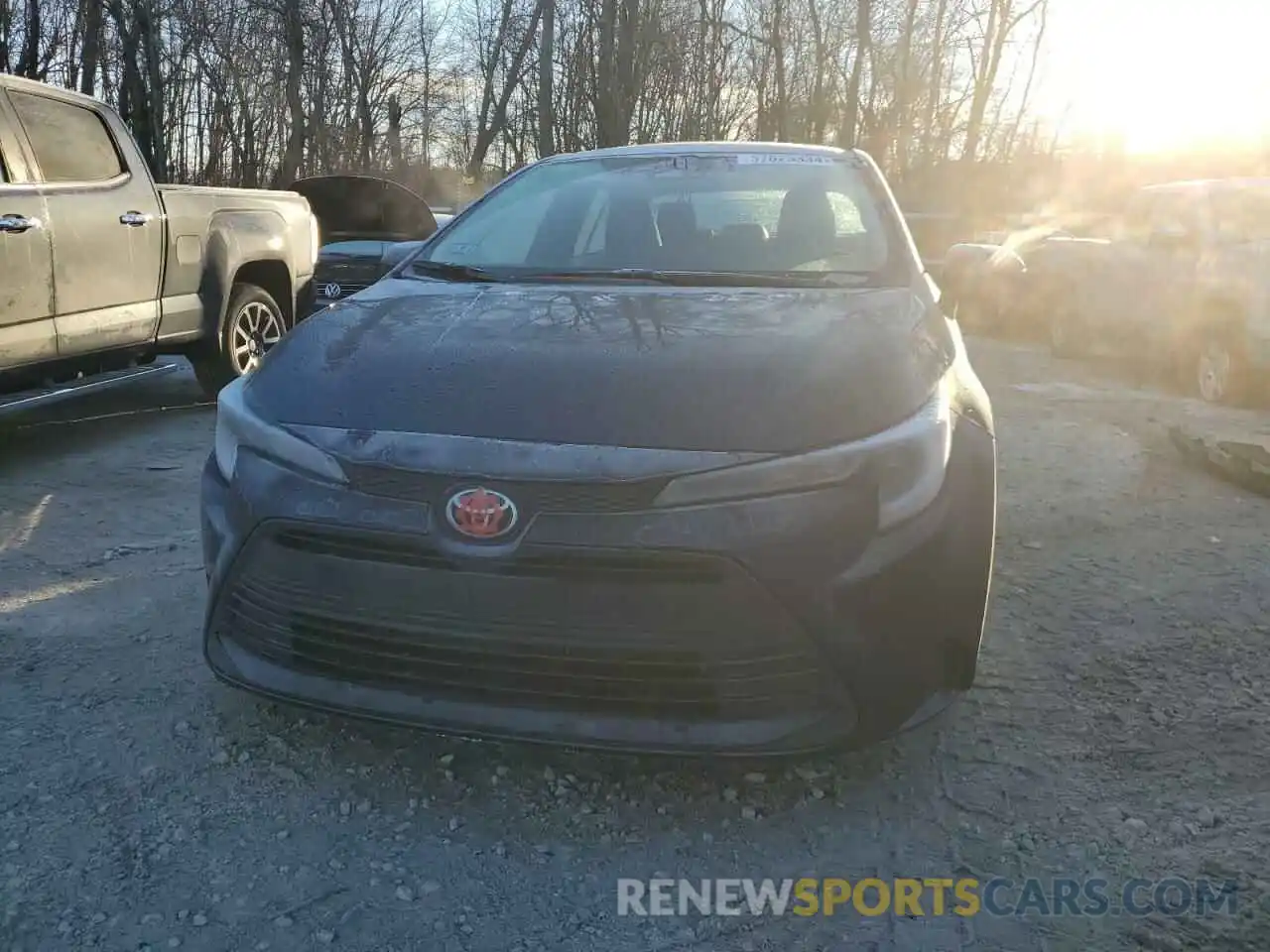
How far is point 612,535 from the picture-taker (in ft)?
6.72

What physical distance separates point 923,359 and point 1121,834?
1.15m

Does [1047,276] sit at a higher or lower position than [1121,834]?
higher

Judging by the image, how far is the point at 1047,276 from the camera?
10625 millimetres

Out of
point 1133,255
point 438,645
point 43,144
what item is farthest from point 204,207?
point 1133,255

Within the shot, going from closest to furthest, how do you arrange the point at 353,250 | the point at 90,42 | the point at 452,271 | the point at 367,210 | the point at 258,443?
the point at 258,443
the point at 452,271
the point at 353,250
the point at 367,210
the point at 90,42

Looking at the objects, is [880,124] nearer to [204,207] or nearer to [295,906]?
[204,207]

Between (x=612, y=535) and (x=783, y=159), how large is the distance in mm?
2363

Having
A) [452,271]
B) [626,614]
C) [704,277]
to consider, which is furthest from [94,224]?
[626,614]

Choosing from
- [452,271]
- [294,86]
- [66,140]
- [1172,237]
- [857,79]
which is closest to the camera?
[452,271]

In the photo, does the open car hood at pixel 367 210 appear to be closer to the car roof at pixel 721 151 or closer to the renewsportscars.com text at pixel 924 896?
the car roof at pixel 721 151

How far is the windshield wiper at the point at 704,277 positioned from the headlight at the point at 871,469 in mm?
985

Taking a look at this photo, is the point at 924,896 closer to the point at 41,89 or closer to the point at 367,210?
the point at 41,89

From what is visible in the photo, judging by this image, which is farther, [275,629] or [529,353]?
[529,353]

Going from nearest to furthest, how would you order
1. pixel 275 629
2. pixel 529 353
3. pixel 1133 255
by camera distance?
pixel 275 629 < pixel 529 353 < pixel 1133 255
